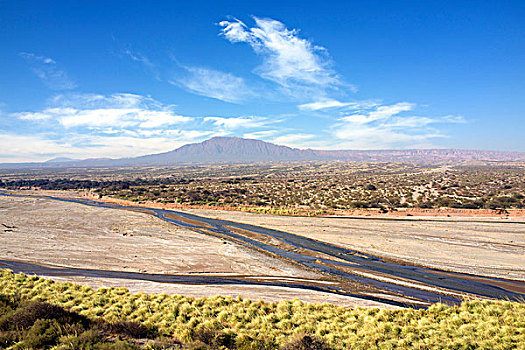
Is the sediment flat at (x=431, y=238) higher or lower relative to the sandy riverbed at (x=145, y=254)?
lower

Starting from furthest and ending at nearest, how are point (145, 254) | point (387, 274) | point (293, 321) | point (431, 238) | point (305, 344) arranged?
point (431, 238)
point (145, 254)
point (387, 274)
point (293, 321)
point (305, 344)

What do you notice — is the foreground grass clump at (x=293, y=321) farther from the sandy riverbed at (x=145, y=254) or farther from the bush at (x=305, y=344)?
the sandy riverbed at (x=145, y=254)

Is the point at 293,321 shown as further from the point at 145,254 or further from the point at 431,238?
the point at 431,238

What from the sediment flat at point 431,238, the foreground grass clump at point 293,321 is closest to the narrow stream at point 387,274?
the sediment flat at point 431,238

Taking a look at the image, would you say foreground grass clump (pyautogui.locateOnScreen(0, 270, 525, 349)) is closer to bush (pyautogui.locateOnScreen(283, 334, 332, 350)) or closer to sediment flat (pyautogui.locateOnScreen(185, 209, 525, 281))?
bush (pyautogui.locateOnScreen(283, 334, 332, 350))

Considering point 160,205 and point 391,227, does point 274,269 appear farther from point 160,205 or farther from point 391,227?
point 160,205

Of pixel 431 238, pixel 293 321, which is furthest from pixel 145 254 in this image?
pixel 431 238

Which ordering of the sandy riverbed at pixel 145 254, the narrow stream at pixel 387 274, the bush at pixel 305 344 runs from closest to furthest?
the bush at pixel 305 344 < the narrow stream at pixel 387 274 < the sandy riverbed at pixel 145 254

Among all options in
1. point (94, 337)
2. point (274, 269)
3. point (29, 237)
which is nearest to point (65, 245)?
point (29, 237)

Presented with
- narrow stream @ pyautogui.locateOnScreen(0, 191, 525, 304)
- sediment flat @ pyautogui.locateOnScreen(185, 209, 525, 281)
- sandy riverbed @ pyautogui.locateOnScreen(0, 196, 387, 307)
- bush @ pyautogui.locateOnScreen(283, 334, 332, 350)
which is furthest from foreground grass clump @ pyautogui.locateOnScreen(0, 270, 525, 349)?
sediment flat @ pyautogui.locateOnScreen(185, 209, 525, 281)
